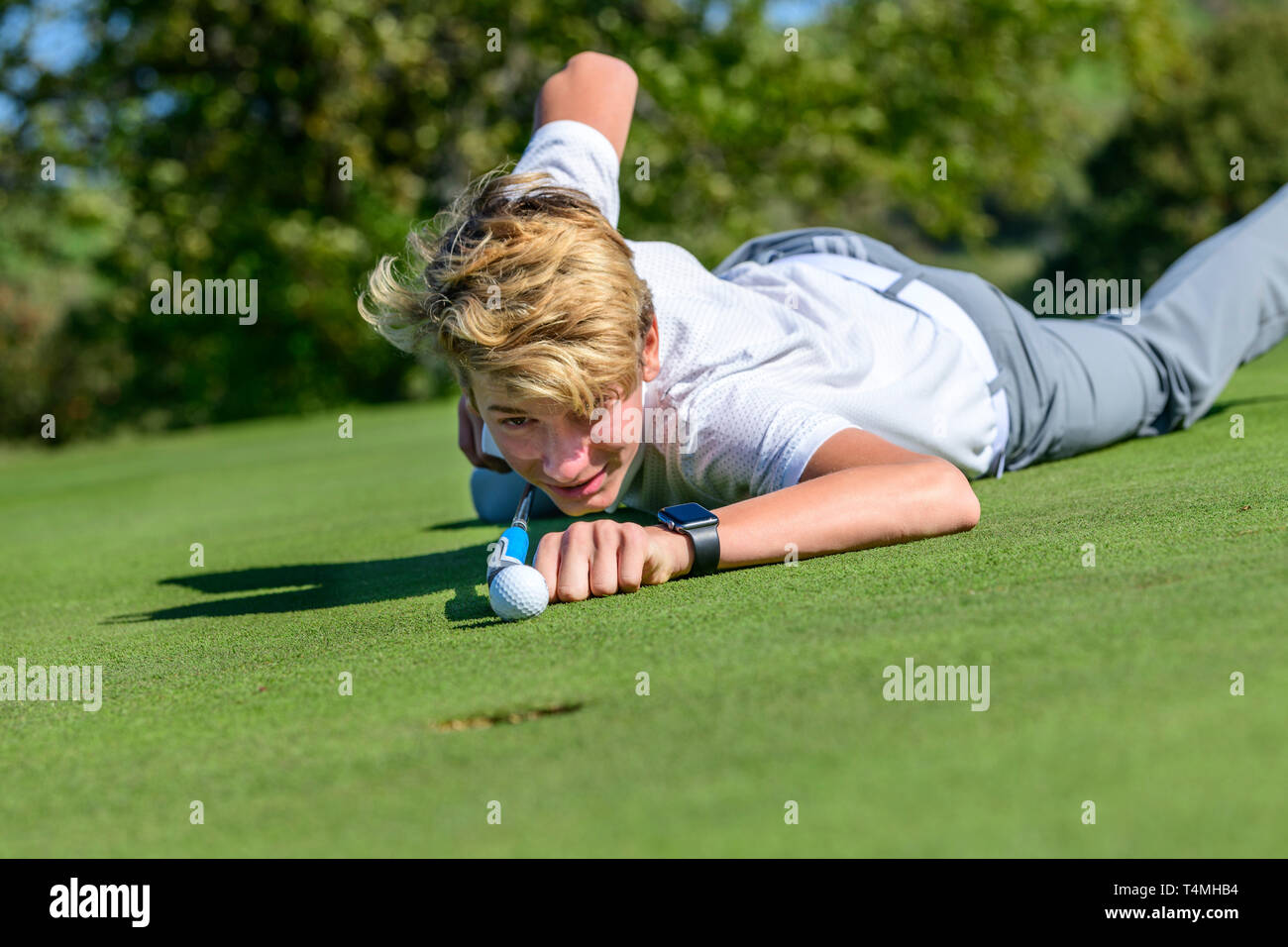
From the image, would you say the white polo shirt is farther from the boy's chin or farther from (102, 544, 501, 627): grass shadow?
(102, 544, 501, 627): grass shadow

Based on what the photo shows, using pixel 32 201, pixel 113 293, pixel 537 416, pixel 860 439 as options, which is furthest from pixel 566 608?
pixel 32 201

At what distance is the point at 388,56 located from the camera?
636 inches

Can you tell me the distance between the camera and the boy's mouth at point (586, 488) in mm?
2936

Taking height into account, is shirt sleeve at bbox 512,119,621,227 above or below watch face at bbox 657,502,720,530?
above

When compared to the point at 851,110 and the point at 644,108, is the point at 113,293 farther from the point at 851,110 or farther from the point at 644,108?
the point at 851,110

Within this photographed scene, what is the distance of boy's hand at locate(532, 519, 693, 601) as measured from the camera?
2621 millimetres

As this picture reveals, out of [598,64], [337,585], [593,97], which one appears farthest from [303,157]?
[337,585]

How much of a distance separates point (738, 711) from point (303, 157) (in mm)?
17285

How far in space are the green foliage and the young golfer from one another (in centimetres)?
1407

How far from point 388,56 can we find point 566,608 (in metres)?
14.9

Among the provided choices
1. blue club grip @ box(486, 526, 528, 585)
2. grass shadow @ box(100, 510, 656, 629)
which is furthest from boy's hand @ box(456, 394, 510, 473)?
blue club grip @ box(486, 526, 528, 585)

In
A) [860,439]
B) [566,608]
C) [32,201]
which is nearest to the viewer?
[566,608]

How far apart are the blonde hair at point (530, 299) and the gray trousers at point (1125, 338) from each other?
1199 mm

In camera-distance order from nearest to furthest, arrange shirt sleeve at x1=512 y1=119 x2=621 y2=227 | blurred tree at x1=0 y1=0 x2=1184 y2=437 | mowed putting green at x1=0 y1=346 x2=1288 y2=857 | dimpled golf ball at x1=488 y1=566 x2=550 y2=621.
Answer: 1. mowed putting green at x1=0 y1=346 x2=1288 y2=857
2. dimpled golf ball at x1=488 y1=566 x2=550 y2=621
3. shirt sleeve at x1=512 y1=119 x2=621 y2=227
4. blurred tree at x1=0 y1=0 x2=1184 y2=437
